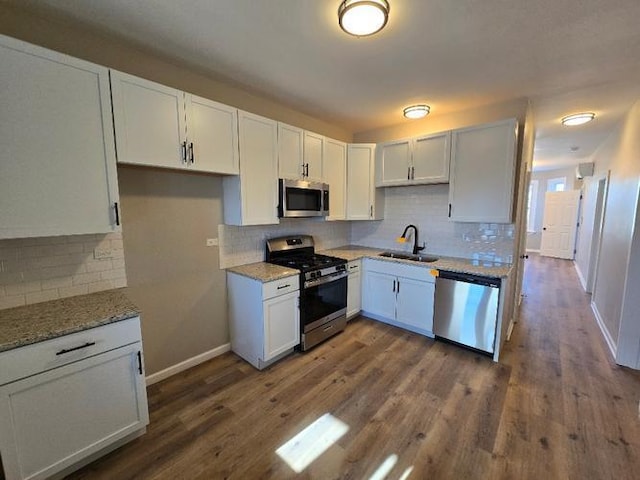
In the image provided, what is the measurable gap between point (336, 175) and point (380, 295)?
1706 mm

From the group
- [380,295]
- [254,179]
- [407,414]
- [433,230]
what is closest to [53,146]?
[254,179]

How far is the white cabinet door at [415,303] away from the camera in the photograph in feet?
10.4

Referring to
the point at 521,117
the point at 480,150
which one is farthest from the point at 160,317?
the point at 521,117

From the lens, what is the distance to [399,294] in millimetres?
3396

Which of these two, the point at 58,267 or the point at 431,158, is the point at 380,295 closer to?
the point at 431,158

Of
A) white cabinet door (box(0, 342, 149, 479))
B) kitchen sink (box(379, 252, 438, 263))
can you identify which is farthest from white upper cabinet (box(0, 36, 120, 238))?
kitchen sink (box(379, 252, 438, 263))

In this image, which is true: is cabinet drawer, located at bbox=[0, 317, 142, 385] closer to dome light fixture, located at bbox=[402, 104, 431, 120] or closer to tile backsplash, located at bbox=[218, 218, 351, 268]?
tile backsplash, located at bbox=[218, 218, 351, 268]

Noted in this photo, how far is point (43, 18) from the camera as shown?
175 centimetres

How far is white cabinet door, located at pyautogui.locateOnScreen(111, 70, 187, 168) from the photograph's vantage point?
6.01ft

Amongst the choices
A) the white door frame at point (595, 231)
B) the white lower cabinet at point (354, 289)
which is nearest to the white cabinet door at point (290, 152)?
the white lower cabinet at point (354, 289)

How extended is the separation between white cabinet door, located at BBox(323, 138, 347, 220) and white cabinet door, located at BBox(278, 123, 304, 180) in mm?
432

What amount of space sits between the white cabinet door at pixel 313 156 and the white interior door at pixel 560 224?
8141 millimetres

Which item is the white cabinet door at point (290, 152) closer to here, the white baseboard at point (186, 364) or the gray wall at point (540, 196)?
the white baseboard at point (186, 364)

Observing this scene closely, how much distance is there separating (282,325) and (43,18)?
2844 millimetres
